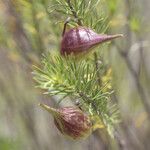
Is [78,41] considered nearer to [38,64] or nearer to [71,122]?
[71,122]

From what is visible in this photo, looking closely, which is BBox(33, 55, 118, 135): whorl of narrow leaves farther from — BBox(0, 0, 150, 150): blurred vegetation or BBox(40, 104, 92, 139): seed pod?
BBox(0, 0, 150, 150): blurred vegetation

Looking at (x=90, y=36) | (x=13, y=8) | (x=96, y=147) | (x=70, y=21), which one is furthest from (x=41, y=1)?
(x=96, y=147)

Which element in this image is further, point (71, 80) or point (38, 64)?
point (38, 64)

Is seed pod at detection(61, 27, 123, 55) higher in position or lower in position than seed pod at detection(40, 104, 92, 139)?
higher

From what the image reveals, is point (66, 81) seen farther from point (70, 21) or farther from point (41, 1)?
point (41, 1)

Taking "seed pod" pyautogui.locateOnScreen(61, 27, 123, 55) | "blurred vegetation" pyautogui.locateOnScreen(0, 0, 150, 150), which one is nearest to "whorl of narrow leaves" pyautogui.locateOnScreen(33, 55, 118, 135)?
"seed pod" pyautogui.locateOnScreen(61, 27, 123, 55)

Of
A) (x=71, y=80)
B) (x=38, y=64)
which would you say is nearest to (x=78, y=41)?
(x=71, y=80)
